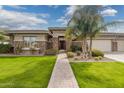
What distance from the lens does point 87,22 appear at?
20688mm

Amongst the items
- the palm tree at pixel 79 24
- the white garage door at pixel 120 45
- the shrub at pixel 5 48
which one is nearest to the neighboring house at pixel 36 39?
the shrub at pixel 5 48

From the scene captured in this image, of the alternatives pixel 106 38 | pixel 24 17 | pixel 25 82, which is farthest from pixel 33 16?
pixel 25 82

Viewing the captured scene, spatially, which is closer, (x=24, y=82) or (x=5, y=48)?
(x=24, y=82)

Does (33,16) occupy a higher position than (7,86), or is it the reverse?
(33,16)

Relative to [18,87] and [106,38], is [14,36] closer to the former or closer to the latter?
[106,38]

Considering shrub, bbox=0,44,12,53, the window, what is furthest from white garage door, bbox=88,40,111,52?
shrub, bbox=0,44,12,53

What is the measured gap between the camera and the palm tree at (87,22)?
66.2ft

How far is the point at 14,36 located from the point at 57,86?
69.2 feet

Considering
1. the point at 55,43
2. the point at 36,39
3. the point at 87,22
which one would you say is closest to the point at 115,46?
the point at 55,43

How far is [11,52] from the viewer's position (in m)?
29.4

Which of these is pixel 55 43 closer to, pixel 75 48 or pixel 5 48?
pixel 75 48

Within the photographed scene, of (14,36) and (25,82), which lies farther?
(14,36)
